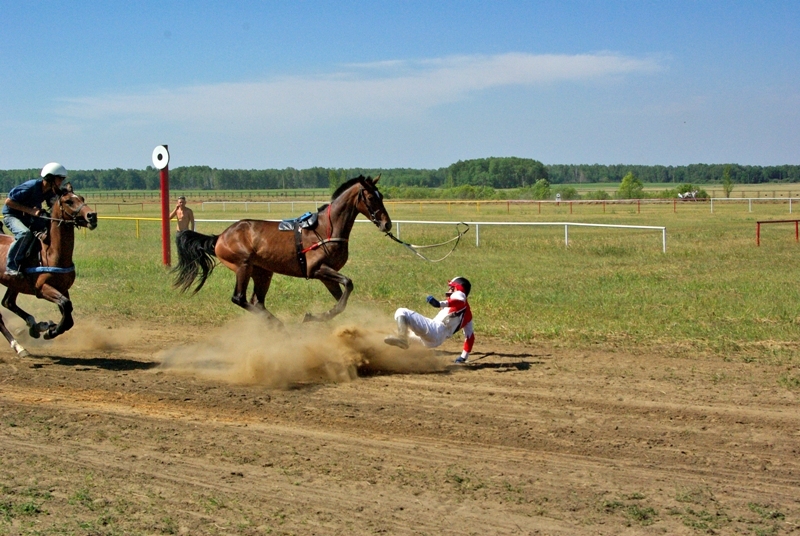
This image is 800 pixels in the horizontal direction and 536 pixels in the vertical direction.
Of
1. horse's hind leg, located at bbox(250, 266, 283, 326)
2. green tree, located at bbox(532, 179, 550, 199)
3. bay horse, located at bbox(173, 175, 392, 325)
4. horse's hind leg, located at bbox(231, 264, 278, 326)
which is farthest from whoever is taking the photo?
green tree, located at bbox(532, 179, 550, 199)

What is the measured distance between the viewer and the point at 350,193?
1081 centimetres

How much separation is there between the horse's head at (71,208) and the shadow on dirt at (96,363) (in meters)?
1.78

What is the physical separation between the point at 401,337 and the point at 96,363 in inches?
161

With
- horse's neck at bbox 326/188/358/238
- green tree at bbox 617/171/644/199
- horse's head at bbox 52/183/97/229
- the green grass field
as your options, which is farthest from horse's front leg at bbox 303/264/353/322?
green tree at bbox 617/171/644/199

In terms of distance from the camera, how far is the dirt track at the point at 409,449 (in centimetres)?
521

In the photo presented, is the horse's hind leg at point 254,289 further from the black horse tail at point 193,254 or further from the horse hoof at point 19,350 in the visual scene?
the horse hoof at point 19,350

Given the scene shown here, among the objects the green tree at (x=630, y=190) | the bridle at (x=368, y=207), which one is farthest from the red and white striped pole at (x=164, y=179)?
the green tree at (x=630, y=190)

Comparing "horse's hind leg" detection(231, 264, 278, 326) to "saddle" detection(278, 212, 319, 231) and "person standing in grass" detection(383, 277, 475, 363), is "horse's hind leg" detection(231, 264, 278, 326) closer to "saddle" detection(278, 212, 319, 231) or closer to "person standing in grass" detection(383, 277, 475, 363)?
"saddle" detection(278, 212, 319, 231)

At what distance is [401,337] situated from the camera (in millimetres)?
9242

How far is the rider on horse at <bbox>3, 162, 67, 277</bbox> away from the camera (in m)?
10.2

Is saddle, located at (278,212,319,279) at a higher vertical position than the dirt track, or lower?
higher

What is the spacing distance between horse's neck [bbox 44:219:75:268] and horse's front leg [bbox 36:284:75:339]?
1.06 ft

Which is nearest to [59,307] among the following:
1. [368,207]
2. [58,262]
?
[58,262]

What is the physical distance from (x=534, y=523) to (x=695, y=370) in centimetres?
498
